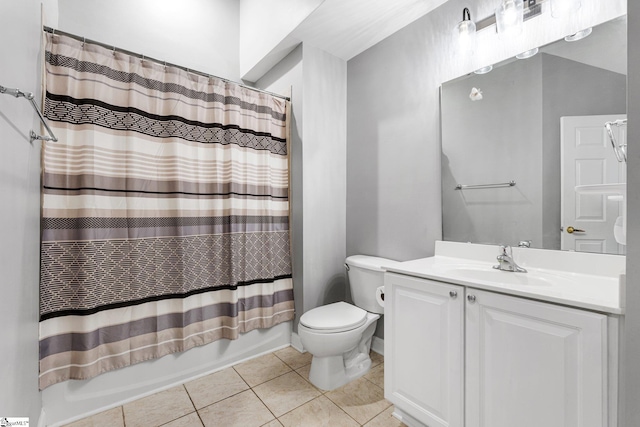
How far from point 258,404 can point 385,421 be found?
27.5 inches

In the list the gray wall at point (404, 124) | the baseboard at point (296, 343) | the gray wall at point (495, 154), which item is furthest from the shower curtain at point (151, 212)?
the gray wall at point (495, 154)

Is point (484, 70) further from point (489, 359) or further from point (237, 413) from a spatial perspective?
point (237, 413)

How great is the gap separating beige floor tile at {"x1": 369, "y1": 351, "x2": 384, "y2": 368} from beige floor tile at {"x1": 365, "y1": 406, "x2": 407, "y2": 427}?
461mm

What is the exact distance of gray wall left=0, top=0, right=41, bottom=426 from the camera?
0.81 metres

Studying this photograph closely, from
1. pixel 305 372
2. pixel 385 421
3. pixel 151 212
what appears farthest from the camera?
pixel 305 372

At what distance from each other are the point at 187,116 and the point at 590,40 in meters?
2.11

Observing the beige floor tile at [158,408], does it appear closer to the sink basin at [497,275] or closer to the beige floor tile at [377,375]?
the beige floor tile at [377,375]

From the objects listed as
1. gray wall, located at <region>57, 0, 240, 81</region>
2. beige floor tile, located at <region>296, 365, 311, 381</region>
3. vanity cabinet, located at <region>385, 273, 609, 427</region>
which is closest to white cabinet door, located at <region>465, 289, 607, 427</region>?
vanity cabinet, located at <region>385, 273, 609, 427</region>

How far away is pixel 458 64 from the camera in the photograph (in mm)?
1665

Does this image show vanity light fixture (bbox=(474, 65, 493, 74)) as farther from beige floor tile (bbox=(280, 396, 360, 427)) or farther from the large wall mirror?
beige floor tile (bbox=(280, 396, 360, 427))

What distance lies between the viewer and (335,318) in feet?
5.70

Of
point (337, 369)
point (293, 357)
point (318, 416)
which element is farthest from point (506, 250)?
point (293, 357)

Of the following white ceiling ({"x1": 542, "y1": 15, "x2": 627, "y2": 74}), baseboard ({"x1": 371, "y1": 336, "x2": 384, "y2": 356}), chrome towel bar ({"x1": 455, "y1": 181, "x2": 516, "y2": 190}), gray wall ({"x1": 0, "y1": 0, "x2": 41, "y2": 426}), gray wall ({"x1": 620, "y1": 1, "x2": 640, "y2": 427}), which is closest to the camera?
gray wall ({"x1": 620, "y1": 1, "x2": 640, "y2": 427})

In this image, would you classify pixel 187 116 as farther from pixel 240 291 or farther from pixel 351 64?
pixel 351 64
